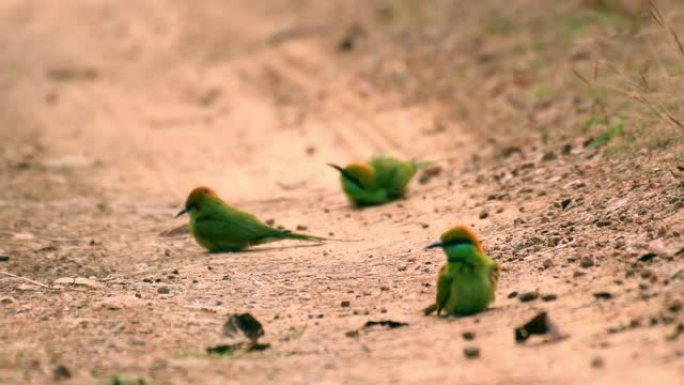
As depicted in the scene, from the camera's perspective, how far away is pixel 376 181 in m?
8.18

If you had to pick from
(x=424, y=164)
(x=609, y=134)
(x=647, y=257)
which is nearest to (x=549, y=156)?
(x=609, y=134)

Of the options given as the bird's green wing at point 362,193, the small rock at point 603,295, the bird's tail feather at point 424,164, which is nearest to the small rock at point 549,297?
the small rock at point 603,295

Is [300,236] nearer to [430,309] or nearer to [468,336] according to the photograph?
[430,309]

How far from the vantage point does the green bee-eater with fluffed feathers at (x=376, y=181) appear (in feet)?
26.6

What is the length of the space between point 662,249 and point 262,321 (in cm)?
160

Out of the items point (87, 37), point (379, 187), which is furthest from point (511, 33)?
point (87, 37)

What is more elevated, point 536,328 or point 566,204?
point 566,204

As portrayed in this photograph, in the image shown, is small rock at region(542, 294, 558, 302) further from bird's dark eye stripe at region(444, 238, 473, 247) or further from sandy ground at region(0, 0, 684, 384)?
bird's dark eye stripe at region(444, 238, 473, 247)

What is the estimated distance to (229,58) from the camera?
12906mm

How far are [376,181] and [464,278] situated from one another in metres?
2.84

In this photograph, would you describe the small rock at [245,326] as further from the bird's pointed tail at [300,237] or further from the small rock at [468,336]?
the bird's pointed tail at [300,237]

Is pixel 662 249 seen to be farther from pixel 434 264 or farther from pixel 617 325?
pixel 434 264

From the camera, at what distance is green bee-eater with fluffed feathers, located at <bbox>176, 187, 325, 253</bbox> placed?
7.23 m

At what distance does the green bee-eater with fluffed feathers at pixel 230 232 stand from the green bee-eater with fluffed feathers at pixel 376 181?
2.91 ft
